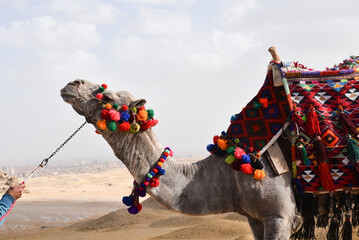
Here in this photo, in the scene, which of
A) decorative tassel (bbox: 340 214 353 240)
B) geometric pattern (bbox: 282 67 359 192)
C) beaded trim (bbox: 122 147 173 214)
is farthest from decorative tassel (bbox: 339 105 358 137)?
beaded trim (bbox: 122 147 173 214)

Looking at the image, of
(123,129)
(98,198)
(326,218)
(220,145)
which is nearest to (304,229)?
(326,218)

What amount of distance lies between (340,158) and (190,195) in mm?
1434

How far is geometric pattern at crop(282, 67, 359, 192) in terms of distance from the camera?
147 inches

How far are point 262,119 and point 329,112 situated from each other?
0.65 metres

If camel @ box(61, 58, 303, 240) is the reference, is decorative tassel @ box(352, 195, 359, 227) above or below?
below

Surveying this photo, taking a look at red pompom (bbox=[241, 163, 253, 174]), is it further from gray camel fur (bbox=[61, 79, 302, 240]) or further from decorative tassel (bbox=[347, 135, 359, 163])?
decorative tassel (bbox=[347, 135, 359, 163])

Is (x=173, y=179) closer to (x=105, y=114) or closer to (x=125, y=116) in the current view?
(x=125, y=116)

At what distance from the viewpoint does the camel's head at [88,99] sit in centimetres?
370

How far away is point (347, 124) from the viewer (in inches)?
148

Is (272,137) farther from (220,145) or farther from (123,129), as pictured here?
(123,129)

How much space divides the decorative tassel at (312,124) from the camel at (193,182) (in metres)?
0.44

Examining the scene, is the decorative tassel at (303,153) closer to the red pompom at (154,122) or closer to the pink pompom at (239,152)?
the pink pompom at (239,152)

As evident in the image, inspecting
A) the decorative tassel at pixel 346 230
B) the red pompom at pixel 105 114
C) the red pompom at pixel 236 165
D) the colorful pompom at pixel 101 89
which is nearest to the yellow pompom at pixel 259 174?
the red pompom at pixel 236 165

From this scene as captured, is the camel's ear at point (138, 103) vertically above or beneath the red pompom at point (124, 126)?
above
